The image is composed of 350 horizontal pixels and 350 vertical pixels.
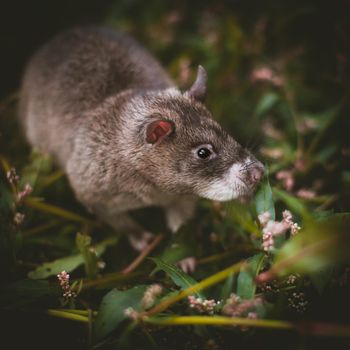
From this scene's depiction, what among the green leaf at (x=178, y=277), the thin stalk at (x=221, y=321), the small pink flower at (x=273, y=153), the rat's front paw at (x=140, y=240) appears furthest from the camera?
the small pink flower at (x=273, y=153)

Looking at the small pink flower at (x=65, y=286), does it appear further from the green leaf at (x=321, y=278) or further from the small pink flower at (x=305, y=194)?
the small pink flower at (x=305, y=194)

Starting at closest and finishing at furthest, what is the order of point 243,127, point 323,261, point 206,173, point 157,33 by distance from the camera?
point 323,261 → point 206,173 → point 243,127 → point 157,33

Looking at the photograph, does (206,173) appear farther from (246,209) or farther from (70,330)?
(70,330)

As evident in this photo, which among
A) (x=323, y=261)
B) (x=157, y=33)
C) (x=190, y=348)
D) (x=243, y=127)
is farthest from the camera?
(x=157, y=33)

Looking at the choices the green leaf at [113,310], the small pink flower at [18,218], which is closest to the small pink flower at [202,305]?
the green leaf at [113,310]

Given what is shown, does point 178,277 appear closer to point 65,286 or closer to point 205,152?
point 65,286

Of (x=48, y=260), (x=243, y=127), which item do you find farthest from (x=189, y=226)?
(x=243, y=127)

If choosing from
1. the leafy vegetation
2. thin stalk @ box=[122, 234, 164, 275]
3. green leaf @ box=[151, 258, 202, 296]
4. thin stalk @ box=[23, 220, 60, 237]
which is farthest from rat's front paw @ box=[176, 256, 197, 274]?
thin stalk @ box=[23, 220, 60, 237]
